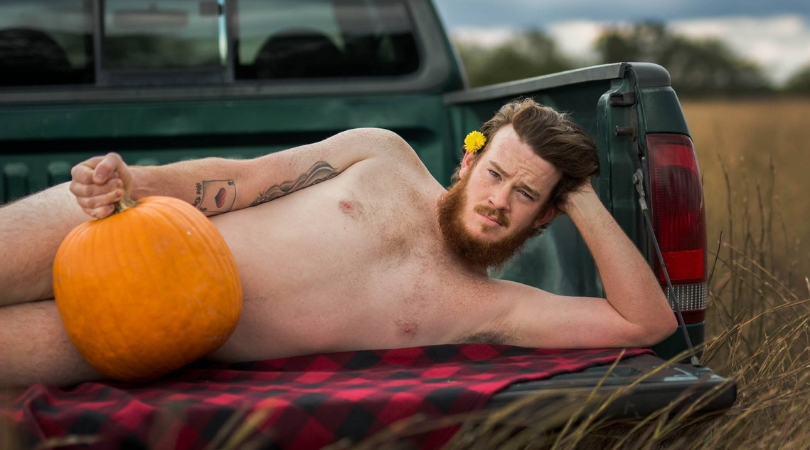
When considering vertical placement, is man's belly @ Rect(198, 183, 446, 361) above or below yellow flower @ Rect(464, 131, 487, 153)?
below

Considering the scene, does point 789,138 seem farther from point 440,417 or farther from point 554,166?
point 440,417

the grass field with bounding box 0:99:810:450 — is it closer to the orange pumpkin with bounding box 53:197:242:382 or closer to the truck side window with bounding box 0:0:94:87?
the orange pumpkin with bounding box 53:197:242:382

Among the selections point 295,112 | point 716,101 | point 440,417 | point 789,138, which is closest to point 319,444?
point 440,417

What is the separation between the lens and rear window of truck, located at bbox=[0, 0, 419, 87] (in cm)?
406

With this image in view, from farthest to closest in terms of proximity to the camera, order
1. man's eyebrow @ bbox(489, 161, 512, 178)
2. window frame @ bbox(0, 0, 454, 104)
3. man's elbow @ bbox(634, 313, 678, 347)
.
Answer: window frame @ bbox(0, 0, 454, 104), man's eyebrow @ bbox(489, 161, 512, 178), man's elbow @ bbox(634, 313, 678, 347)

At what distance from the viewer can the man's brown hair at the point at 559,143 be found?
9.83ft

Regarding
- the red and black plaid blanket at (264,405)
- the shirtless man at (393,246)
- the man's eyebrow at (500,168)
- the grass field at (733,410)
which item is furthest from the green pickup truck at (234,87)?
the red and black plaid blanket at (264,405)

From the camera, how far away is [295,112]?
4.12 meters

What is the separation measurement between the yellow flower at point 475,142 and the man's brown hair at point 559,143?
0.18ft

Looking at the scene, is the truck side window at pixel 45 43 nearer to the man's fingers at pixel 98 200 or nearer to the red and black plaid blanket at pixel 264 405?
the man's fingers at pixel 98 200

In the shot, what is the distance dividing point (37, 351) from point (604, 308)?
1709mm

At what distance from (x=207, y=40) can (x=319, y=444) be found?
2.54 meters

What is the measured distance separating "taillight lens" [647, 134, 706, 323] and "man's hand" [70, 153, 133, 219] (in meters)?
1.55

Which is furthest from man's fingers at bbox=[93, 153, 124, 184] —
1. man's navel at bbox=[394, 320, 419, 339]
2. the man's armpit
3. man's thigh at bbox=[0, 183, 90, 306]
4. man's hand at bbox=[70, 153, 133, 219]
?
man's navel at bbox=[394, 320, 419, 339]
